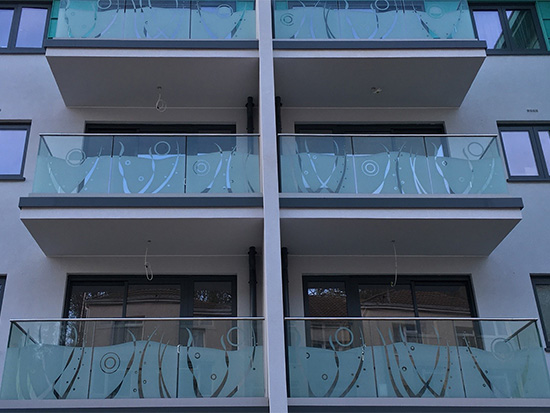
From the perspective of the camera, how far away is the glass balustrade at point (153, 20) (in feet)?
45.9

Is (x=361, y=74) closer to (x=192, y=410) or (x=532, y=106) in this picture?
(x=532, y=106)

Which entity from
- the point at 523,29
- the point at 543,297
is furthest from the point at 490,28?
the point at 543,297

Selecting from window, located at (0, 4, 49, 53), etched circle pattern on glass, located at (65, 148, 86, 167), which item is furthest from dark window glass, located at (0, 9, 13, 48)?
etched circle pattern on glass, located at (65, 148, 86, 167)

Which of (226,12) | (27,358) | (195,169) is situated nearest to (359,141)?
(195,169)

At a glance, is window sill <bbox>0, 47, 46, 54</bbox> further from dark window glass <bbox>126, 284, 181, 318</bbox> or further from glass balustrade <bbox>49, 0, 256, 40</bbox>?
dark window glass <bbox>126, 284, 181, 318</bbox>

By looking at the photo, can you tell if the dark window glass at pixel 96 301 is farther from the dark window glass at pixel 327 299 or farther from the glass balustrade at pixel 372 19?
the glass balustrade at pixel 372 19

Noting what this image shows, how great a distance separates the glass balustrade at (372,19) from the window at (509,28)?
6.09ft

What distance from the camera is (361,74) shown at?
14156mm

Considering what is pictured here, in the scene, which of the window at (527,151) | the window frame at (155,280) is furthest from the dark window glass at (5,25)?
the window at (527,151)

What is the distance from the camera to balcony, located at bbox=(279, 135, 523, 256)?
12.3 m

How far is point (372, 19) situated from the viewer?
564 inches

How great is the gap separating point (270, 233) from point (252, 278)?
1.38 meters

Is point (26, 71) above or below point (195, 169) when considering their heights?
above

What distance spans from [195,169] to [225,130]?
2.40 m
